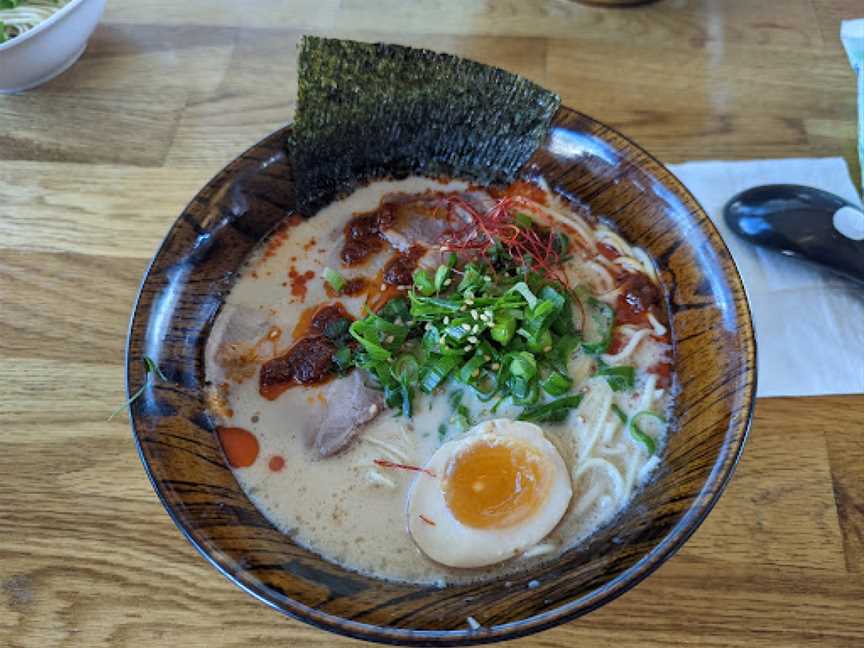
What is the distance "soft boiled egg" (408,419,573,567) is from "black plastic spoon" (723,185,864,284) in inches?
28.6

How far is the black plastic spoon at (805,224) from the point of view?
1528 mm

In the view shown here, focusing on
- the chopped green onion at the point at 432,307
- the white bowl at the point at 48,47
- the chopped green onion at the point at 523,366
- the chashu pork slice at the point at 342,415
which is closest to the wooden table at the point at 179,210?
the white bowl at the point at 48,47

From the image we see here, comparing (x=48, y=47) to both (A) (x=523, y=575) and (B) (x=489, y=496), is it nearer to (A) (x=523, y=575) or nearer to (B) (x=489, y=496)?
(B) (x=489, y=496)

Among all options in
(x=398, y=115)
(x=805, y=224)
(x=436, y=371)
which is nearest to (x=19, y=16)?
(x=398, y=115)

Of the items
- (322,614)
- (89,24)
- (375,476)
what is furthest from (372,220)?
(89,24)

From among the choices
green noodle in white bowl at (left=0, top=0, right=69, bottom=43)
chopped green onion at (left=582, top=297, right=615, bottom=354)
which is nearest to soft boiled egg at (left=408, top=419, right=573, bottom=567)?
chopped green onion at (left=582, top=297, right=615, bottom=354)

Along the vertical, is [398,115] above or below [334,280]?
above

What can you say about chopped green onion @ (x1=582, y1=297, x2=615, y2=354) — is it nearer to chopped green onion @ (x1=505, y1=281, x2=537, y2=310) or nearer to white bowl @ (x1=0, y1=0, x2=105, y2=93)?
chopped green onion @ (x1=505, y1=281, x2=537, y2=310)

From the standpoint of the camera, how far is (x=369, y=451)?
136 cm

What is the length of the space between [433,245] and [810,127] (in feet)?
3.52

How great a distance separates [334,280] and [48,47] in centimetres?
111

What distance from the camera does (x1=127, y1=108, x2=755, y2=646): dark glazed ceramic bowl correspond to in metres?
1.05

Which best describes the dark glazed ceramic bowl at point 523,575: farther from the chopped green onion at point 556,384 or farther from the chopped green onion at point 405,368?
the chopped green onion at point 405,368

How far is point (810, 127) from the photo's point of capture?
1.87 m
